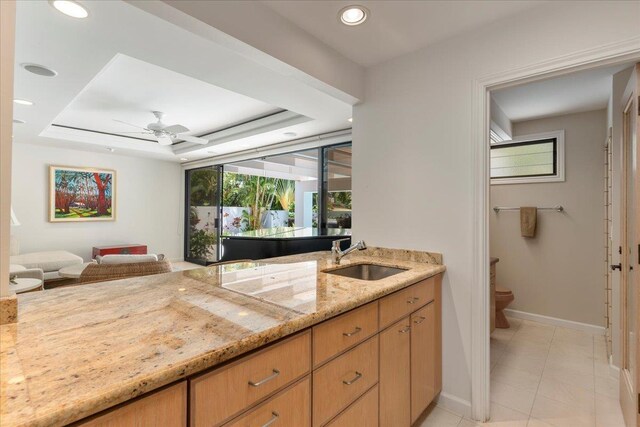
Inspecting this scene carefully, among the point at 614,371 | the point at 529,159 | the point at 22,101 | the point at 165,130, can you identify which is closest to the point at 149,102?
the point at 165,130

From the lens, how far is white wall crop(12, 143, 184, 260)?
5348 mm

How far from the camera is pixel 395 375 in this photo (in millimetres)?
1542

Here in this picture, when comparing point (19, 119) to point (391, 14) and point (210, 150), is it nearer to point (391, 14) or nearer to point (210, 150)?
point (210, 150)

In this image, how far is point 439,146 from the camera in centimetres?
209

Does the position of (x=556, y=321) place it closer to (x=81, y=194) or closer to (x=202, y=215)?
(x=202, y=215)

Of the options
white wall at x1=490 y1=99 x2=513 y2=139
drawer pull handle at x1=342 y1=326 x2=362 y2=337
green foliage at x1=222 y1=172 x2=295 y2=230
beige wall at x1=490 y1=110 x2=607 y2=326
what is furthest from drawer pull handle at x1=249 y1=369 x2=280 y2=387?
green foliage at x1=222 y1=172 x2=295 y2=230

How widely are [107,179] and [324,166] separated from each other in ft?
15.1

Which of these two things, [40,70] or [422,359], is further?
[40,70]

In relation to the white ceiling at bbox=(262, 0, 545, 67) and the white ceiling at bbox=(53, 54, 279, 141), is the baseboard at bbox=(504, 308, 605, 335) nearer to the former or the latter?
the white ceiling at bbox=(262, 0, 545, 67)

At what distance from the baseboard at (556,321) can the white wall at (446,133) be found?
7.23 ft

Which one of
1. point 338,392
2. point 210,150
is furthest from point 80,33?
point 210,150

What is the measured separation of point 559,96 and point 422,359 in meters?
2.81

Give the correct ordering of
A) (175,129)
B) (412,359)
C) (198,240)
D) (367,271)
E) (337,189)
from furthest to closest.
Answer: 1. (198,240)
2. (337,189)
3. (175,129)
4. (367,271)
5. (412,359)

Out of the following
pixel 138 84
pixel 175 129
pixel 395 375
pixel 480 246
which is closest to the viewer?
pixel 395 375
